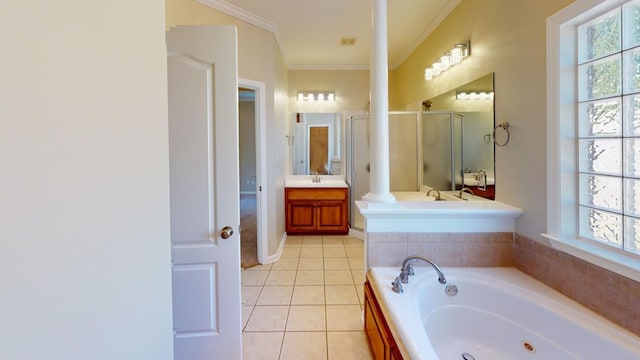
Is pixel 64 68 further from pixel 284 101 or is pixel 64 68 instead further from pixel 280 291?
pixel 284 101

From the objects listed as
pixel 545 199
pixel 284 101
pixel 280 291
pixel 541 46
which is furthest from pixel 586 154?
pixel 284 101

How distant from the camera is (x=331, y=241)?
4.20m

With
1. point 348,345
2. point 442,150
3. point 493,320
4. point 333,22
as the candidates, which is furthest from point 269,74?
point 493,320

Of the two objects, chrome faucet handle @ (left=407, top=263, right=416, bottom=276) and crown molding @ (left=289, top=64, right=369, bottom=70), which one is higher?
crown molding @ (left=289, top=64, right=369, bottom=70)

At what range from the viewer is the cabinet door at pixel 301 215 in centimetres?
436

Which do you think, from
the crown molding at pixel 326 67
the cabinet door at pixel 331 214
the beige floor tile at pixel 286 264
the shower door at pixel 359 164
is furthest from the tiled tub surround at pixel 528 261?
the crown molding at pixel 326 67

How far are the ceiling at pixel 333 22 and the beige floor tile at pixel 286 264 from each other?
2.68 metres

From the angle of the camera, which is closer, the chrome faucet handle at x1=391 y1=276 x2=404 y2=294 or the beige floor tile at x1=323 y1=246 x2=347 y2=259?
the chrome faucet handle at x1=391 y1=276 x2=404 y2=294

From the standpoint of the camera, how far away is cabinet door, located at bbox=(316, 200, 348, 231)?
4.38 m

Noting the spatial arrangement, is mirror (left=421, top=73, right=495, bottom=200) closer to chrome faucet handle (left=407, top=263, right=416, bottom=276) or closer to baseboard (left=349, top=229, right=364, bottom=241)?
chrome faucet handle (left=407, top=263, right=416, bottom=276)

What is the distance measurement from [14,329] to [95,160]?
1.07 feet

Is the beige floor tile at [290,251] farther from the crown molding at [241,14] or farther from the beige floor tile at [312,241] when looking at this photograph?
the crown molding at [241,14]

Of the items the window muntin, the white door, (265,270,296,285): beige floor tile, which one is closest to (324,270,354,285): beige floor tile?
(265,270,296,285): beige floor tile

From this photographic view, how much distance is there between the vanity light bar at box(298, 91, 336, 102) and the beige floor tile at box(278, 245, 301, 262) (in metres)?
2.39
